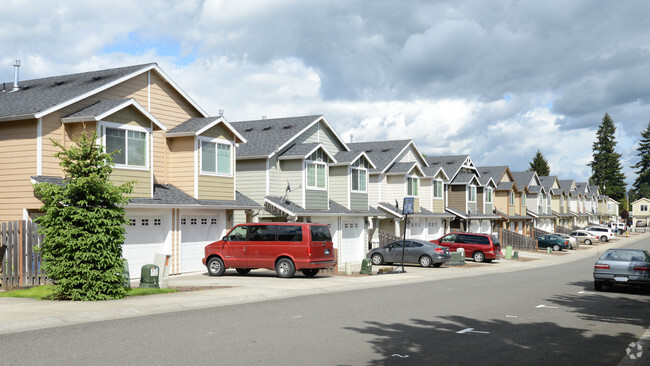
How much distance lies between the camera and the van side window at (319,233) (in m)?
23.5

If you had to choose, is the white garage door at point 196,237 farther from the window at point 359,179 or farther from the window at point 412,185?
the window at point 412,185

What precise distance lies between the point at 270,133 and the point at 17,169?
16209 millimetres

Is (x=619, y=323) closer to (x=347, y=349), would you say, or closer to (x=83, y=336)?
(x=347, y=349)

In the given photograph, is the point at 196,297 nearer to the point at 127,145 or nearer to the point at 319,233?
the point at 319,233

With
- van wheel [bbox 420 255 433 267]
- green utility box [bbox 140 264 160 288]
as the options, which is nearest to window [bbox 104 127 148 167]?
green utility box [bbox 140 264 160 288]

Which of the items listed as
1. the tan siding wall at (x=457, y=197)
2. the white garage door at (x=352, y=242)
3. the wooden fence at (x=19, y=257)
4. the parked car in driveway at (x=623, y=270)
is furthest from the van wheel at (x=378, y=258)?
the tan siding wall at (x=457, y=197)

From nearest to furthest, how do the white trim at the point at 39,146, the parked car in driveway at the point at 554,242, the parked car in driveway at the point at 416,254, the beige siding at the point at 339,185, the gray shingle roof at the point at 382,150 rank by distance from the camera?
the white trim at the point at 39,146, the parked car in driveway at the point at 416,254, the beige siding at the point at 339,185, the gray shingle roof at the point at 382,150, the parked car in driveway at the point at 554,242

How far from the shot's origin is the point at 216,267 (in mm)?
24516

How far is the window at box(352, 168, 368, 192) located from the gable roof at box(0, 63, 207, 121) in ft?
Answer: 38.8

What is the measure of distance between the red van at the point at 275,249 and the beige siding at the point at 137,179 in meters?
3.28

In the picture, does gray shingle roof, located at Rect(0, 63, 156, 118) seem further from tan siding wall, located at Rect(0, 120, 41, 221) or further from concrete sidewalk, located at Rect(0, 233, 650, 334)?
concrete sidewalk, located at Rect(0, 233, 650, 334)

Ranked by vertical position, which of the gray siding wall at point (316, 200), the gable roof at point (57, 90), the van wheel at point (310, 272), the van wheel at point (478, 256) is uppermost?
the gable roof at point (57, 90)

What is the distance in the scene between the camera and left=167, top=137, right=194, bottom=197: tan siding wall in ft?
83.9

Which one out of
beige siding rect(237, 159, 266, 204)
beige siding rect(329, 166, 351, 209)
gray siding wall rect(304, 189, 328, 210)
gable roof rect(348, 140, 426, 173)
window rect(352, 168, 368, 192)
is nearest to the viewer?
beige siding rect(237, 159, 266, 204)
